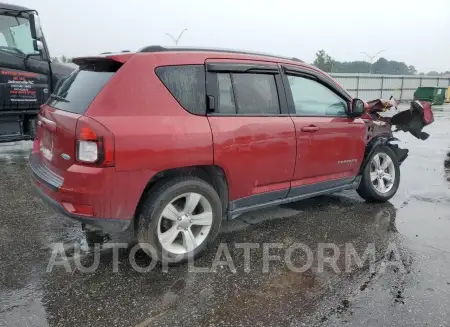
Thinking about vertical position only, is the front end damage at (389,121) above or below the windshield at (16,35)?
below

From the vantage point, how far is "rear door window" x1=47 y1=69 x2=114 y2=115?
10.0 ft

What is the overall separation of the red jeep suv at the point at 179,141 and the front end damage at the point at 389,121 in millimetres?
869

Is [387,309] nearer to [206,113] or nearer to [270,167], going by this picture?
[270,167]

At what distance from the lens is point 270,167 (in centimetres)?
374

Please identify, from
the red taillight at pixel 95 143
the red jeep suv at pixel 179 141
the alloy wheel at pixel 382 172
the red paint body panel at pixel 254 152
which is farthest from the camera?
the alloy wheel at pixel 382 172

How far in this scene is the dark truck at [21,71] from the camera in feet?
21.8

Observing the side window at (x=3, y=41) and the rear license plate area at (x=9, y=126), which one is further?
the rear license plate area at (x=9, y=126)

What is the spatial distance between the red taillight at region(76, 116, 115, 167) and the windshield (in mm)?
4904

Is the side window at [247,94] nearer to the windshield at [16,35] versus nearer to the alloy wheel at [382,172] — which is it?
the alloy wheel at [382,172]

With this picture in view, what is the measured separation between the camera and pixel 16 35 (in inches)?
269

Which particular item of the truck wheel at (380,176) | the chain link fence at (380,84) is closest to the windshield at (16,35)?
the truck wheel at (380,176)

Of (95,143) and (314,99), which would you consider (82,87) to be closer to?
(95,143)

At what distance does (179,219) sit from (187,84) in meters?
1.14

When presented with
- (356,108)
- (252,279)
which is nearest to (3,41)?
(356,108)
